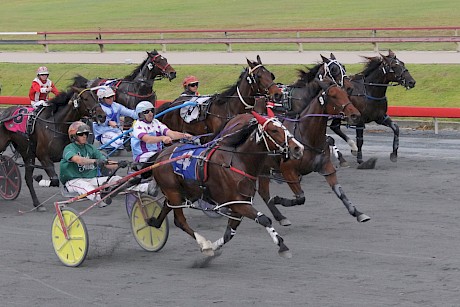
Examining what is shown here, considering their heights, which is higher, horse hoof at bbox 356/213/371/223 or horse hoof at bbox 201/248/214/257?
horse hoof at bbox 201/248/214/257

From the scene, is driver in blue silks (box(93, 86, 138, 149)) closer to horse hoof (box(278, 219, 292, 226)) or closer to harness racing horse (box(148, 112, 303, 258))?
horse hoof (box(278, 219, 292, 226))

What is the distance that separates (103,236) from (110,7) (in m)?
48.0

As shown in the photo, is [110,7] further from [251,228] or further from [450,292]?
[450,292]

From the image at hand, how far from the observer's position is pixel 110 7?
195 feet

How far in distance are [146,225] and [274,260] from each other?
5.44ft

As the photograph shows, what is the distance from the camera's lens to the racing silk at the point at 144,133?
12.4 meters

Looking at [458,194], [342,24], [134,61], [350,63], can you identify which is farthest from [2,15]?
[458,194]

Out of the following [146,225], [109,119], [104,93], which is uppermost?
[104,93]

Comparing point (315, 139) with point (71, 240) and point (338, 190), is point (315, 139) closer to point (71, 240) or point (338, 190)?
point (338, 190)

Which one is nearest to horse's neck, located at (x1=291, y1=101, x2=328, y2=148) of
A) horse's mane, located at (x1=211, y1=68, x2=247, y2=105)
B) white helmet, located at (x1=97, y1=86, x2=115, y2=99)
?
horse's mane, located at (x1=211, y1=68, x2=247, y2=105)

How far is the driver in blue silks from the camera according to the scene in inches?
581

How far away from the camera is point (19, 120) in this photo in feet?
49.4

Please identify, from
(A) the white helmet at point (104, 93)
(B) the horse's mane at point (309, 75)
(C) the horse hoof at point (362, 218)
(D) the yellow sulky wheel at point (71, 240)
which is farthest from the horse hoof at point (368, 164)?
(D) the yellow sulky wheel at point (71, 240)

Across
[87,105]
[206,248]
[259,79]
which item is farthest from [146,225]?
[259,79]
